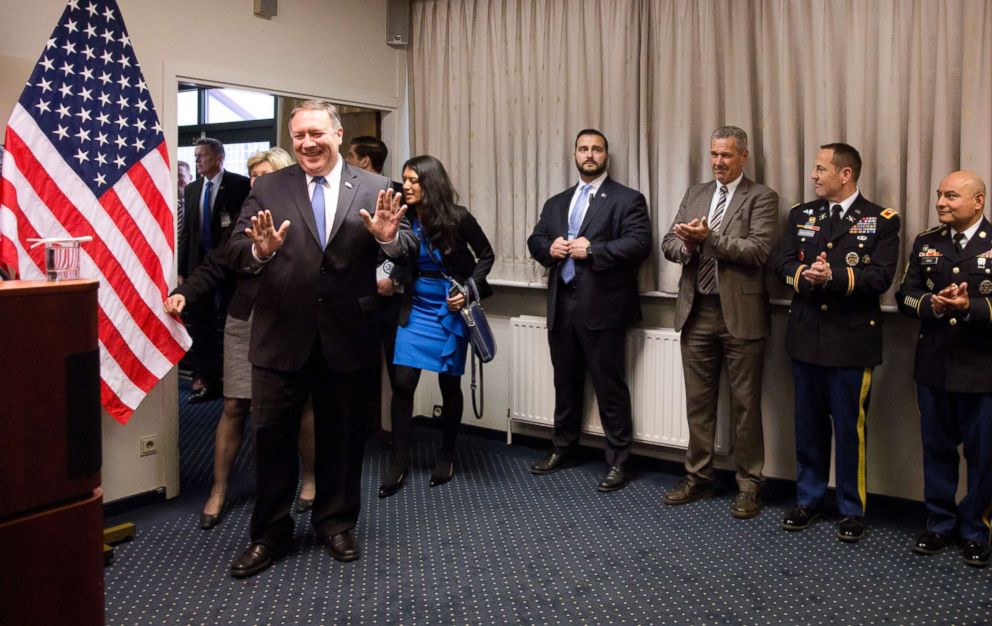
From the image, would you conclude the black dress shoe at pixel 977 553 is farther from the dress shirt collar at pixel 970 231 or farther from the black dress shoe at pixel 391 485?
the black dress shoe at pixel 391 485

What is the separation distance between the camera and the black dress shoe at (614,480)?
400 centimetres

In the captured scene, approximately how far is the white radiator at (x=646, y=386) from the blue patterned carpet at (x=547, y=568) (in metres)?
0.29

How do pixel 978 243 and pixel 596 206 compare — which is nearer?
pixel 978 243

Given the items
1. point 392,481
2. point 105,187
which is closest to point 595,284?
point 392,481

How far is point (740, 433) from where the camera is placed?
374 cm

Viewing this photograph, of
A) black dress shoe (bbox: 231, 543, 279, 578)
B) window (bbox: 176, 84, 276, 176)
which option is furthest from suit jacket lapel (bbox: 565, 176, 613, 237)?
window (bbox: 176, 84, 276, 176)

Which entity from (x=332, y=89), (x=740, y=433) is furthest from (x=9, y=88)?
(x=740, y=433)

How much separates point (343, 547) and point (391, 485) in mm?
782

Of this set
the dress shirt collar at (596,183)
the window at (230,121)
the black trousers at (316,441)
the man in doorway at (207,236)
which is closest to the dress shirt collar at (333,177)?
the black trousers at (316,441)

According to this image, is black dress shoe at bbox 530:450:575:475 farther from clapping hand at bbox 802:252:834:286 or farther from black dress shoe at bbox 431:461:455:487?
clapping hand at bbox 802:252:834:286

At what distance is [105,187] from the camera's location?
332 centimetres

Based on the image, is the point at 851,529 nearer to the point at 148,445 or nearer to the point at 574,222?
the point at 574,222

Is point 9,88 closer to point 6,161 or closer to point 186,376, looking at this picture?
point 6,161

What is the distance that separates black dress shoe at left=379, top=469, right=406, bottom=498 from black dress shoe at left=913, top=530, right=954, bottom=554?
220 centimetres
